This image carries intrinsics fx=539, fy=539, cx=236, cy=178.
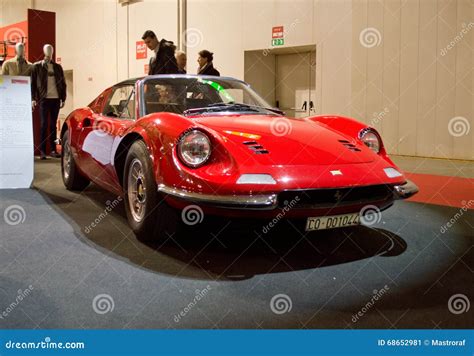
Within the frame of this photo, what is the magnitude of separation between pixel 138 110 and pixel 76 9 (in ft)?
43.0

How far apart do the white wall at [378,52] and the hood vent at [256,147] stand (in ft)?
19.2

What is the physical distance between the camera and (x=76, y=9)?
15.5 meters

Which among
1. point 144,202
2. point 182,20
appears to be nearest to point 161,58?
point 144,202

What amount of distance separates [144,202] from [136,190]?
30cm

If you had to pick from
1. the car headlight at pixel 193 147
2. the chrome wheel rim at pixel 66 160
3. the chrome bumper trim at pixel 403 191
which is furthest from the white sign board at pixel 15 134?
the chrome bumper trim at pixel 403 191

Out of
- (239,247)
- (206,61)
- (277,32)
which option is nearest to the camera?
(239,247)

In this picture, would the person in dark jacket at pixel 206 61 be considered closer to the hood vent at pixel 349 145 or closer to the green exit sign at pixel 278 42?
the green exit sign at pixel 278 42

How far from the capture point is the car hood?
3008mm

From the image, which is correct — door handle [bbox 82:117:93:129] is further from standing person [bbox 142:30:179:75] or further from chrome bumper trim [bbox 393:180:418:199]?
chrome bumper trim [bbox 393:180:418:199]

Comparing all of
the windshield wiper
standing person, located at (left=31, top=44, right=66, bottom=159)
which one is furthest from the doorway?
the windshield wiper

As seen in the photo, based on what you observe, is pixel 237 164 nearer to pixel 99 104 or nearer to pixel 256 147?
pixel 256 147

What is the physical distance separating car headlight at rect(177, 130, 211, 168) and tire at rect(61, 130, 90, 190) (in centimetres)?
247

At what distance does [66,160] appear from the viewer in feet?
18.0

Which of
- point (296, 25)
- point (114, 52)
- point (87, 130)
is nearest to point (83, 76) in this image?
point (114, 52)
